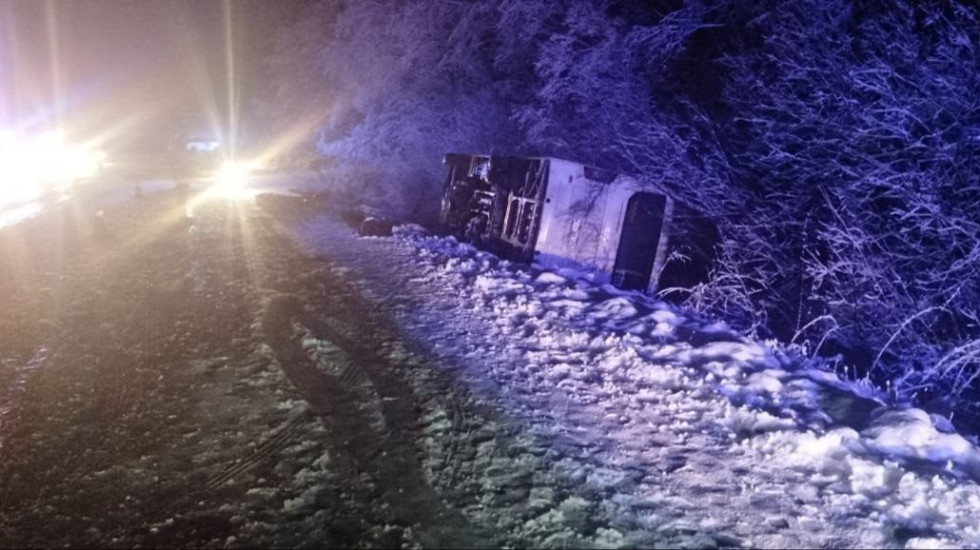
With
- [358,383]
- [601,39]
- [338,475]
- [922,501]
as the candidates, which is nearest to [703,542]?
[922,501]

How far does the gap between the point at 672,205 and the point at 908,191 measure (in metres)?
4.37

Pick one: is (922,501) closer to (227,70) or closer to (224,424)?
(224,424)

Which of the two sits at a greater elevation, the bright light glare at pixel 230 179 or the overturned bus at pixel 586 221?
the overturned bus at pixel 586 221

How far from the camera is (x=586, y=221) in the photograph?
11047 millimetres

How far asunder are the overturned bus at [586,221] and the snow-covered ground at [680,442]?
290 cm

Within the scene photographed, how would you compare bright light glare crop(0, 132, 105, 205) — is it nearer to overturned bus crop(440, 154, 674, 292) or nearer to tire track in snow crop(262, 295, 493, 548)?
overturned bus crop(440, 154, 674, 292)

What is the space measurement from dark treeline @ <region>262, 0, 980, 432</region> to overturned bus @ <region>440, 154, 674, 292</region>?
0.47 m

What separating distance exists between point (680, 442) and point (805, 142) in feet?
15.0

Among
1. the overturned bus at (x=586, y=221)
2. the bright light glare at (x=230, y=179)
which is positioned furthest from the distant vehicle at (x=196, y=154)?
the overturned bus at (x=586, y=221)

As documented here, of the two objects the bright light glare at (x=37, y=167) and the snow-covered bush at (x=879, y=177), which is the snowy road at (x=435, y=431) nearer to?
the snow-covered bush at (x=879, y=177)

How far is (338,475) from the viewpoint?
4445 mm

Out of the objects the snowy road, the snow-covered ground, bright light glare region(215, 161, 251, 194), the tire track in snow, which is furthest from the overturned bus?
bright light glare region(215, 161, 251, 194)

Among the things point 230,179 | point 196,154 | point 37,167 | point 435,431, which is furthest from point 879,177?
point 196,154

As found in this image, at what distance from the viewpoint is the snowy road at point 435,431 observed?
395cm
